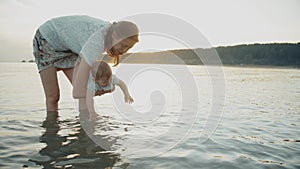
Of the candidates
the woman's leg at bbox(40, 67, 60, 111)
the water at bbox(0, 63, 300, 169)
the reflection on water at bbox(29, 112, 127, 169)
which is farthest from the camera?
the woman's leg at bbox(40, 67, 60, 111)

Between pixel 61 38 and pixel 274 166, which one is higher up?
pixel 61 38

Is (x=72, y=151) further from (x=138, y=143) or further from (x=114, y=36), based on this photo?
(x=114, y=36)

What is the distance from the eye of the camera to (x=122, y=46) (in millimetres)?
3646

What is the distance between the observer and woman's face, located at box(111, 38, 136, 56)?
11.7ft

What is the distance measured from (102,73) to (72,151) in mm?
1400

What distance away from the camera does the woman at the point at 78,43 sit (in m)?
3.47

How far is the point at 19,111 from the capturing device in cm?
657

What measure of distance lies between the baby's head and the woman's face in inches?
20.5

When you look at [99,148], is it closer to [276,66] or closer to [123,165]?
[123,165]

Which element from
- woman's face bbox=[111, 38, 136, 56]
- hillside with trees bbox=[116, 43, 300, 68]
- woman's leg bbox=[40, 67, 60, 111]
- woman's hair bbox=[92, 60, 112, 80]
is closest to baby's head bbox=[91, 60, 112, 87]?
woman's hair bbox=[92, 60, 112, 80]

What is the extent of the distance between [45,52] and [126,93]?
1.66 metres

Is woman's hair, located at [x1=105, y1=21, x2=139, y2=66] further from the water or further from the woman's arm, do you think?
the water

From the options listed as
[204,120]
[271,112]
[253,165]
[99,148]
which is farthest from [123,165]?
[271,112]

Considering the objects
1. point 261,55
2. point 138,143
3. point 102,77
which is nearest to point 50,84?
point 102,77
